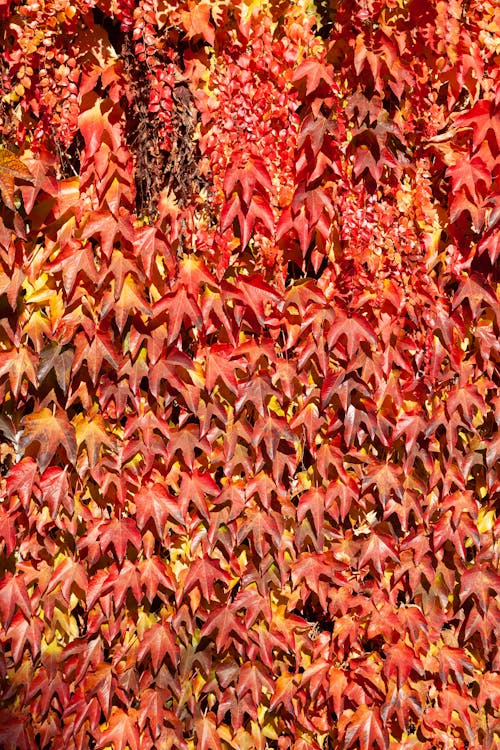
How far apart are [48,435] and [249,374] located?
0.66m

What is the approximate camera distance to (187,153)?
2.37 meters

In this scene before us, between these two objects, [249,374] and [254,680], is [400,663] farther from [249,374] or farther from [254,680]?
[249,374]

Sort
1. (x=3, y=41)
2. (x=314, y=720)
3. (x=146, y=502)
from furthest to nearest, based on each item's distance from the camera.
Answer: (x=314, y=720) → (x=146, y=502) → (x=3, y=41)

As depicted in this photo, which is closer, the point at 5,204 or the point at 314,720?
the point at 5,204

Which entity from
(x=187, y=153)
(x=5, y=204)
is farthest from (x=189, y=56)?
(x=5, y=204)

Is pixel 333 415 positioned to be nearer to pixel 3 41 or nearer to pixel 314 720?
pixel 314 720

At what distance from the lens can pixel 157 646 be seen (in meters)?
2.43

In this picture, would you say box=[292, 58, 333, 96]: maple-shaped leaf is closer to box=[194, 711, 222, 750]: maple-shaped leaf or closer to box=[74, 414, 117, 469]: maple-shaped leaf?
box=[74, 414, 117, 469]: maple-shaped leaf

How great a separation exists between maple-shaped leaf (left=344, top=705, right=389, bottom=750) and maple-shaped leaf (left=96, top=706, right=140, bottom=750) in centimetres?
72

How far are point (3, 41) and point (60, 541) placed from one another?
1577 millimetres

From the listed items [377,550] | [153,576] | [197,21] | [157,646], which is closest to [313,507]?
[377,550]

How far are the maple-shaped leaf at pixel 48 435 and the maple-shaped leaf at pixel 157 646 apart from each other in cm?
63

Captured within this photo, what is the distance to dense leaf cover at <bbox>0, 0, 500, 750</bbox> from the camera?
2252 mm

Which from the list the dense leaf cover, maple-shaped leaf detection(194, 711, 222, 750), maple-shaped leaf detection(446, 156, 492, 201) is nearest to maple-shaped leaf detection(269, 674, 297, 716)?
the dense leaf cover
